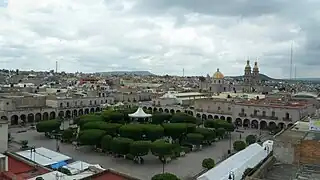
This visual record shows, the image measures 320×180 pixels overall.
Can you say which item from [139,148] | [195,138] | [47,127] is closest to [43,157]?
[139,148]

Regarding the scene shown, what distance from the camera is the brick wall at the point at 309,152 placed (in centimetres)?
1609

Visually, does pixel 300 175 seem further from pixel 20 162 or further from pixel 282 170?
pixel 20 162

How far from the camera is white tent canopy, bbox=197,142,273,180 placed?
20.1m

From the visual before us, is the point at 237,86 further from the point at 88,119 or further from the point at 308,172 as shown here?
the point at 308,172

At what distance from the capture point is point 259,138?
3975cm

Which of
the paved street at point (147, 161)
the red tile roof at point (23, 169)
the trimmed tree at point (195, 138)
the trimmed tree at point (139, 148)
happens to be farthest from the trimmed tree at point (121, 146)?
the red tile roof at point (23, 169)

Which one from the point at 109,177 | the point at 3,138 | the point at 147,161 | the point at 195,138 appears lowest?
the point at 147,161

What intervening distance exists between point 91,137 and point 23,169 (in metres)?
11.0

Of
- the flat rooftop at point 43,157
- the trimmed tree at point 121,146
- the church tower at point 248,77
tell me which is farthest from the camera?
the church tower at point 248,77

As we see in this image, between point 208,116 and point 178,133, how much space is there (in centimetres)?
1768

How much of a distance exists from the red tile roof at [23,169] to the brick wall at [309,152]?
45.1ft

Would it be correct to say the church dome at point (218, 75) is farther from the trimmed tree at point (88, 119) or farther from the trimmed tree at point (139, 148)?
the trimmed tree at point (139, 148)

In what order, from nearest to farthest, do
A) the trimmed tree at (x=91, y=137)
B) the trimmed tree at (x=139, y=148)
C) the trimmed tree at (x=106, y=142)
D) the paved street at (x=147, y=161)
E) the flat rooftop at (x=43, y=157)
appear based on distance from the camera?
1. the flat rooftop at (x=43, y=157)
2. the paved street at (x=147, y=161)
3. the trimmed tree at (x=139, y=148)
4. the trimmed tree at (x=106, y=142)
5. the trimmed tree at (x=91, y=137)

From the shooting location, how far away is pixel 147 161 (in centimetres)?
2947
